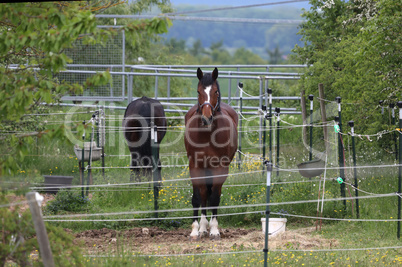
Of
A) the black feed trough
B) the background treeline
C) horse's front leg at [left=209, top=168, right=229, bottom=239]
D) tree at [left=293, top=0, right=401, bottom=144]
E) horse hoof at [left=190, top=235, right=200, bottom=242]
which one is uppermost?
the background treeline

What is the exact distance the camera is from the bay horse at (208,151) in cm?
688

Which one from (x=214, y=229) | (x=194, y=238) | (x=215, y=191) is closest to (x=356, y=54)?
(x=215, y=191)

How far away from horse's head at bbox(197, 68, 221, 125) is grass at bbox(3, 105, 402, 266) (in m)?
1.18

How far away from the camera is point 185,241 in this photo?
269 inches

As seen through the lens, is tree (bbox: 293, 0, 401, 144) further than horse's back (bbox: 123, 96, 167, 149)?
No

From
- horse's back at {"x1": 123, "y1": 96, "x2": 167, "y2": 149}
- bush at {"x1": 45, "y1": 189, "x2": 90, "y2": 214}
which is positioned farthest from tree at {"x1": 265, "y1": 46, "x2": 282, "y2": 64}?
bush at {"x1": 45, "y1": 189, "x2": 90, "y2": 214}

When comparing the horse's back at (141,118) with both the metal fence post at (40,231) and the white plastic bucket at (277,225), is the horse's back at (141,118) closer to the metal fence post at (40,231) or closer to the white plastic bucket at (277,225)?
the white plastic bucket at (277,225)

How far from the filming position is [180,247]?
625cm

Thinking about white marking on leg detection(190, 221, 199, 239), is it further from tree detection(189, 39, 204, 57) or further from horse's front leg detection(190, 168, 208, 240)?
Result: tree detection(189, 39, 204, 57)

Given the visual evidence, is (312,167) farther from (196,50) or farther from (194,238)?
(196,50)

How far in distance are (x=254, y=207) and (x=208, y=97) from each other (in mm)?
2108

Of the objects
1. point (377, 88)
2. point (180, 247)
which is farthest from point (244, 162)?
point (180, 247)

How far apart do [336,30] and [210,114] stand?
20.1 ft

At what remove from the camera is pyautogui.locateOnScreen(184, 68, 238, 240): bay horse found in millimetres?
6875
